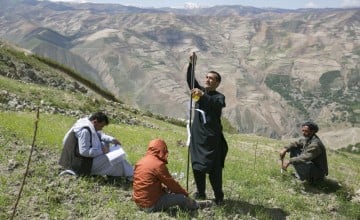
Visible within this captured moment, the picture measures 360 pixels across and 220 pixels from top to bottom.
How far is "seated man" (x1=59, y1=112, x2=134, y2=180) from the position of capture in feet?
38.5

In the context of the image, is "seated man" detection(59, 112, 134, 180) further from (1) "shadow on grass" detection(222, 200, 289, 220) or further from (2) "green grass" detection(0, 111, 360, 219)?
(1) "shadow on grass" detection(222, 200, 289, 220)

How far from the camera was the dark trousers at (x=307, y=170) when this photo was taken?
15.1m

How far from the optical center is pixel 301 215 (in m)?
12.8

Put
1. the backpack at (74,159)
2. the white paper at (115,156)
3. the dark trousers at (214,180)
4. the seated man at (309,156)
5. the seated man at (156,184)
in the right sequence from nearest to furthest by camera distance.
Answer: the seated man at (156,184)
the dark trousers at (214,180)
the backpack at (74,159)
the white paper at (115,156)
the seated man at (309,156)

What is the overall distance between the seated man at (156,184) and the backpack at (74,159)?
2.08m

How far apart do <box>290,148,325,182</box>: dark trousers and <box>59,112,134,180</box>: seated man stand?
20.2ft

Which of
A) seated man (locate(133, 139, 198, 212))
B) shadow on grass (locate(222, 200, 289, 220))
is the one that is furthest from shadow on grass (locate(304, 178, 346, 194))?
seated man (locate(133, 139, 198, 212))

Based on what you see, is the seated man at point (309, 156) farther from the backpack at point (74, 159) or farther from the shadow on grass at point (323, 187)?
the backpack at point (74, 159)

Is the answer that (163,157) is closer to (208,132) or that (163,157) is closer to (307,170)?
(208,132)

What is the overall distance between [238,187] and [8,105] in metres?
18.0

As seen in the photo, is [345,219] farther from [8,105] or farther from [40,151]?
[8,105]

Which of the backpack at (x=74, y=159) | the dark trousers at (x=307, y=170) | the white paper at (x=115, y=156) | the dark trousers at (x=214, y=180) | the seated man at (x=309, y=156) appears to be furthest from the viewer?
the dark trousers at (x=307, y=170)

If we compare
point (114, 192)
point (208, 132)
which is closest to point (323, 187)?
point (208, 132)

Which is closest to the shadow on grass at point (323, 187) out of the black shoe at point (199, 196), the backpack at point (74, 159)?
the black shoe at point (199, 196)
